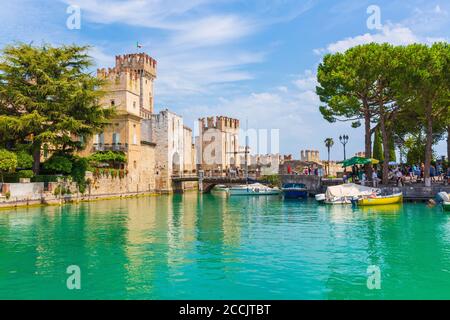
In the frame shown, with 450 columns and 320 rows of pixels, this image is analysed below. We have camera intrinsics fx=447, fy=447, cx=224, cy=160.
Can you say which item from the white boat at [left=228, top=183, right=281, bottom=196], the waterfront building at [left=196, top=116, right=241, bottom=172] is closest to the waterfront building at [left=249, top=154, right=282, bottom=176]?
the waterfront building at [left=196, top=116, right=241, bottom=172]

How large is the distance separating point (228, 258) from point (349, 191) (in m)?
20.2

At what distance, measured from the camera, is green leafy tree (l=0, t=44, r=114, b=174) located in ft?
108

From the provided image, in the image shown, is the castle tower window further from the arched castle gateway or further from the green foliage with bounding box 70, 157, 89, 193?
the green foliage with bounding box 70, 157, 89, 193

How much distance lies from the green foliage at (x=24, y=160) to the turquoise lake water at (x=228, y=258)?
12.1m

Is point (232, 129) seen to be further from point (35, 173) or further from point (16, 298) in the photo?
Answer: point (16, 298)

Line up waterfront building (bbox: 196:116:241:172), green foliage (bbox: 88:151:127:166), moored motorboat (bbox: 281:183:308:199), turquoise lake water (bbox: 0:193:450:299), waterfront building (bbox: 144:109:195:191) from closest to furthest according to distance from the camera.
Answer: turquoise lake water (bbox: 0:193:450:299), moored motorboat (bbox: 281:183:308:199), green foliage (bbox: 88:151:127:166), waterfront building (bbox: 144:109:195:191), waterfront building (bbox: 196:116:241:172)

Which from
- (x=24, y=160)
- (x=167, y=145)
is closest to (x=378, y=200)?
(x=24, y=160)

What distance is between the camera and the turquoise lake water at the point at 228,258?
384 inches

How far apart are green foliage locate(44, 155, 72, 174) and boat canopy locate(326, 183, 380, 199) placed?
20.4 metres

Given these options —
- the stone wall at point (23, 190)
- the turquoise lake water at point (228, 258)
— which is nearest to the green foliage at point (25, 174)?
the stone wall at point (23, 190)

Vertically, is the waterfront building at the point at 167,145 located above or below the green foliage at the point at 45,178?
above

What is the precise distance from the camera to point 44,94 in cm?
3353

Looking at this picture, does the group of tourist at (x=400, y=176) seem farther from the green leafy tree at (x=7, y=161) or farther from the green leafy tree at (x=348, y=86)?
the green leafy tree at (x=7, y=161)

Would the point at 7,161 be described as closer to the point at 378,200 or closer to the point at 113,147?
the point at 113,147
